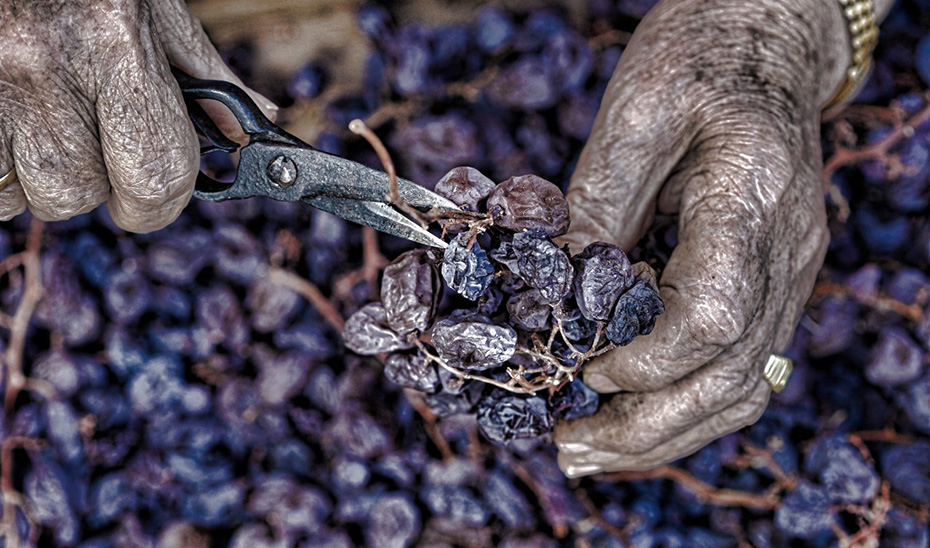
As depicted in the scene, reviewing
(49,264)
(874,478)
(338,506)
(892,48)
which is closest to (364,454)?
(338,506)

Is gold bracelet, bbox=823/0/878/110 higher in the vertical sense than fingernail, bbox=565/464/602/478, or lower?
higher

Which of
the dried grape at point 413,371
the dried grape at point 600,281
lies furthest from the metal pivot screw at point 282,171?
the dried grape at point 600,281

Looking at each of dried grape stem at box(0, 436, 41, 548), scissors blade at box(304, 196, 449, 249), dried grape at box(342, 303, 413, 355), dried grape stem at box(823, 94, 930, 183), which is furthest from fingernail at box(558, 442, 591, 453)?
dried grape stem at box(0, 436, 41, 548)

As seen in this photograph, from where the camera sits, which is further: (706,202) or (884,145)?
(884,145)

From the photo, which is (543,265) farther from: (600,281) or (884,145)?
(884,145)

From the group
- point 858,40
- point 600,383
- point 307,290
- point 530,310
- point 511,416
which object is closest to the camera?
point 530,310

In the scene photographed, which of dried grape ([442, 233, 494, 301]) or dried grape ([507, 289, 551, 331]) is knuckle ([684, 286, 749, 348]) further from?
dried grape ([442, 233, 494, 301])

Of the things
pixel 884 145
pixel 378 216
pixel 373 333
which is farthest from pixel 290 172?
pixel 884 145
